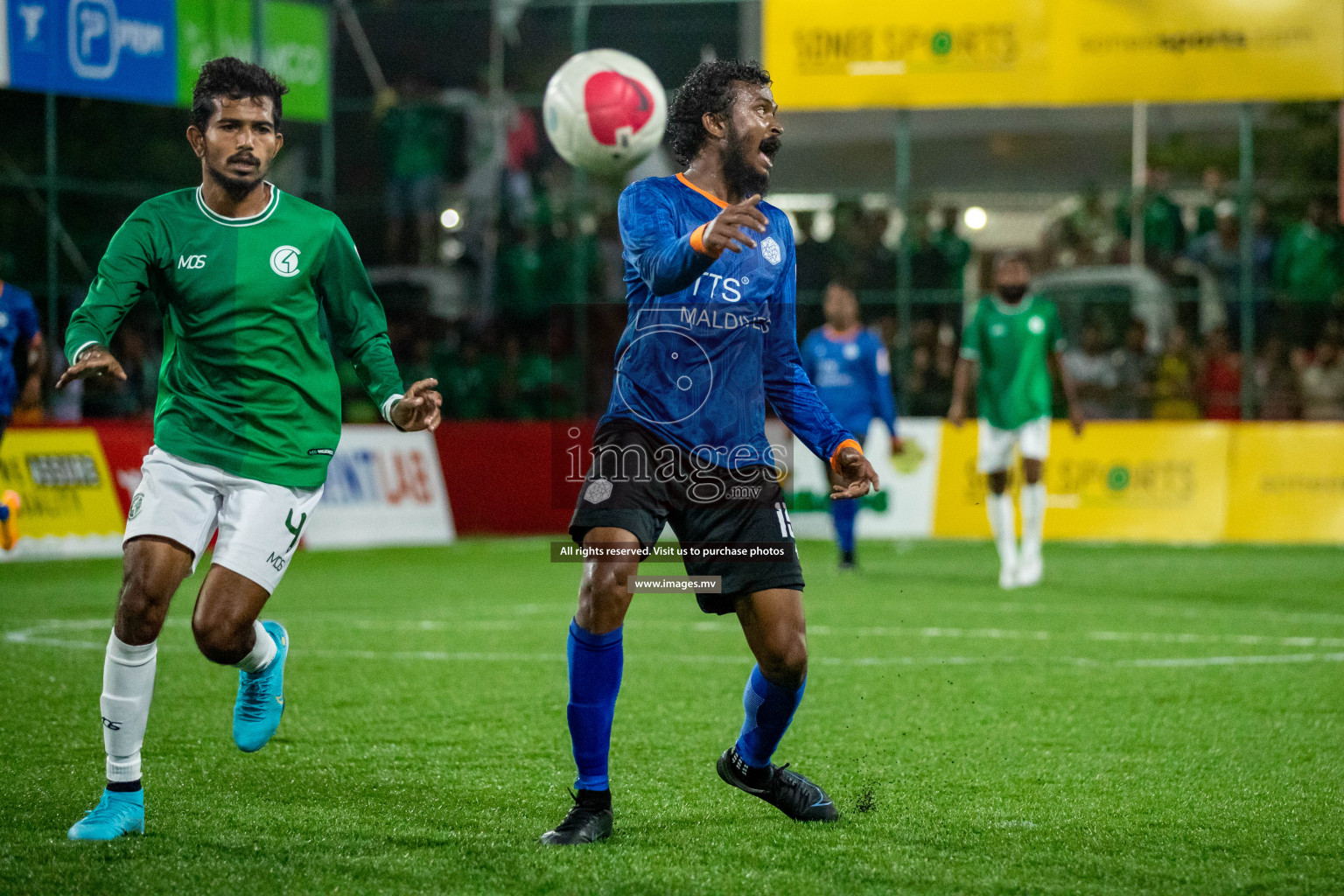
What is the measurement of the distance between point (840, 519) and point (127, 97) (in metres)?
9.05

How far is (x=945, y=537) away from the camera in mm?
17094

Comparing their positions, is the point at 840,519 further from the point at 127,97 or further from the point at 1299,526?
the point at 127,97

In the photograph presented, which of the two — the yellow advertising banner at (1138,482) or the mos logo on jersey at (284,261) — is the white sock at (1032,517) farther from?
the mos logo on jersey at (284,261)

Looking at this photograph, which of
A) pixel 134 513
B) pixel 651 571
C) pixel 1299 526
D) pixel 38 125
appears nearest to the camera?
pixel 134 513

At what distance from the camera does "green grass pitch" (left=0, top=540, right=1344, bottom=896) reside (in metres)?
4.28

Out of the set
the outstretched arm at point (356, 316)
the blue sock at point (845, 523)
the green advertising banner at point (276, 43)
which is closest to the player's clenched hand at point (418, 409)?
the outstretched arm at point (356, 316)

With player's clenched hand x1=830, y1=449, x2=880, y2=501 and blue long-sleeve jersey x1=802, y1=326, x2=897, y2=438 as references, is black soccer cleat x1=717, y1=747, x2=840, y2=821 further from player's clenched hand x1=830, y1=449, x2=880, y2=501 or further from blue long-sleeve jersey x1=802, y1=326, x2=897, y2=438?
blue long-sleeve jersey x1=802, y1=326, x2=897, y2=438

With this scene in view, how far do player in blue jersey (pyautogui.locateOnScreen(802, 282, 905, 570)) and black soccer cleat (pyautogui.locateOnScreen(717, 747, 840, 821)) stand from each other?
822 cm

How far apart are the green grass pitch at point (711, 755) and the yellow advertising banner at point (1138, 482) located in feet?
18.1

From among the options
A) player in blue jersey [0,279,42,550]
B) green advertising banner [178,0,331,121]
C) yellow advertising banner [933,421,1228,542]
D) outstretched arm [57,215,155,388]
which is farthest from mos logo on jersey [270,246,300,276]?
green advertising banner [178,0,331,121]

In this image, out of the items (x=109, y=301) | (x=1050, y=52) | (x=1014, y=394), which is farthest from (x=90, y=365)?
(x=1050, y=52)

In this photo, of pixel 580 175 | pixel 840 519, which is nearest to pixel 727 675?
pixel 840 519

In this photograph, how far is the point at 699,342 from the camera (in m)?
4.68

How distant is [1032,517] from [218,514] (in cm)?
862
